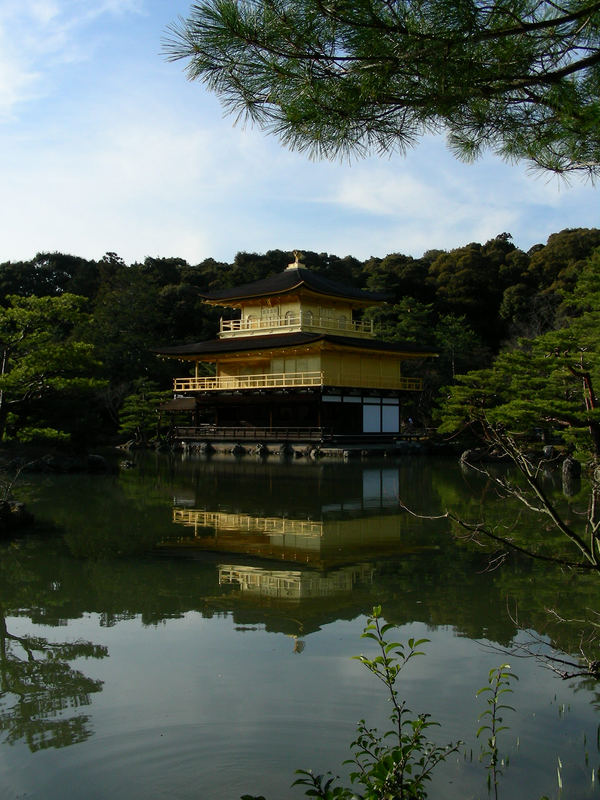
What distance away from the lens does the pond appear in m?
2.98

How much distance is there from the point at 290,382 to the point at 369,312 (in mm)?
10785

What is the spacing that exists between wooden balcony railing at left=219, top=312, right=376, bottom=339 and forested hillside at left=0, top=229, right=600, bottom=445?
3372mm

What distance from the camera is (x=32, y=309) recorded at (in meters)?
13.6

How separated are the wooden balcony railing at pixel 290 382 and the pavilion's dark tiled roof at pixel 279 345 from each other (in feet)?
3.63

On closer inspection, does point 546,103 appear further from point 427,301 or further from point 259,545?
point 427,301

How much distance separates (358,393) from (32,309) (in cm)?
1475

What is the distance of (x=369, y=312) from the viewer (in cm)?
3528

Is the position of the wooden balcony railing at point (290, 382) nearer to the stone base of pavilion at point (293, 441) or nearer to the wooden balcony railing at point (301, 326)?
the stone base of pavilion at point (293, 441)

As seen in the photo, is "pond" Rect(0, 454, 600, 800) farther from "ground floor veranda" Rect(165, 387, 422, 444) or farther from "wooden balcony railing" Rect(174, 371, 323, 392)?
"wooden balcony railing" Rect(174, 371, 323, 392)

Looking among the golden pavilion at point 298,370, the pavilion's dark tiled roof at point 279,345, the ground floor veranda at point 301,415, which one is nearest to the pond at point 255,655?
the ground floor veranda at point 301,415

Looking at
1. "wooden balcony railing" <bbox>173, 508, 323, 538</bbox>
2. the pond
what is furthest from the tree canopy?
"wooden balcony railing" <bbox>173, 508, 323, 538</bbox>

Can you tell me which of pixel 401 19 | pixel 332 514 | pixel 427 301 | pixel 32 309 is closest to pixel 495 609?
pixel 401 19

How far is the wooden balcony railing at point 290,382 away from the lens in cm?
2542

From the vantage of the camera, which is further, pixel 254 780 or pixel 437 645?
pixel 437 645
